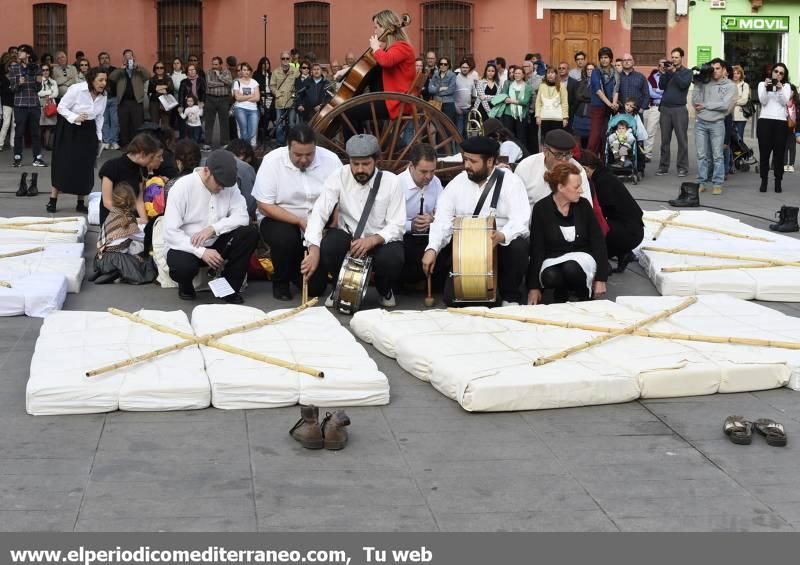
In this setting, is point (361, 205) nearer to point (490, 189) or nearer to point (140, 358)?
point (490, 189)

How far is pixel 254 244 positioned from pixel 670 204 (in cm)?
688

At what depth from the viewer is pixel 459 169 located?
35.7 ft

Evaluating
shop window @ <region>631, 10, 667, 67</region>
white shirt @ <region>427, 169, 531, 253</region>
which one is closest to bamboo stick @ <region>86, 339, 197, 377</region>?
white shirt @ <region>427, 169, 531, 253</region>

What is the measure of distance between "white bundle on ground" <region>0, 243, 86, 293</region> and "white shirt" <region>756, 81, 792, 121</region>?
9158 mm

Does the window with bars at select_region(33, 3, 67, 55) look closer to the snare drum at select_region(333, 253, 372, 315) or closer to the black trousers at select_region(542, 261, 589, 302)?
the snare drum at select_region(333, 253, 372, 315)

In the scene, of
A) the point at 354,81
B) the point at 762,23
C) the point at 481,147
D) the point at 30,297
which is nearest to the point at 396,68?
the point at 354,81

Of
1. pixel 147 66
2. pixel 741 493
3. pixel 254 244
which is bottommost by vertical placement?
pixel 741 493

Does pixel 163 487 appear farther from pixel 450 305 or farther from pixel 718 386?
pixel 450 305

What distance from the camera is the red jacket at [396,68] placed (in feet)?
36.8

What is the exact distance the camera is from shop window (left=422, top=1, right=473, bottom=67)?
2759cm

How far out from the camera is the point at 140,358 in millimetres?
6805

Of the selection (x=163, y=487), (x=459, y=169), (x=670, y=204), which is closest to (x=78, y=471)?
(x=163, y=487)

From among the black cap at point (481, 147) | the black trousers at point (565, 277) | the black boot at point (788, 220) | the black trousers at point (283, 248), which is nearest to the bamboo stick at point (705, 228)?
the black boot at point (788, 220)

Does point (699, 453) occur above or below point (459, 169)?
below
